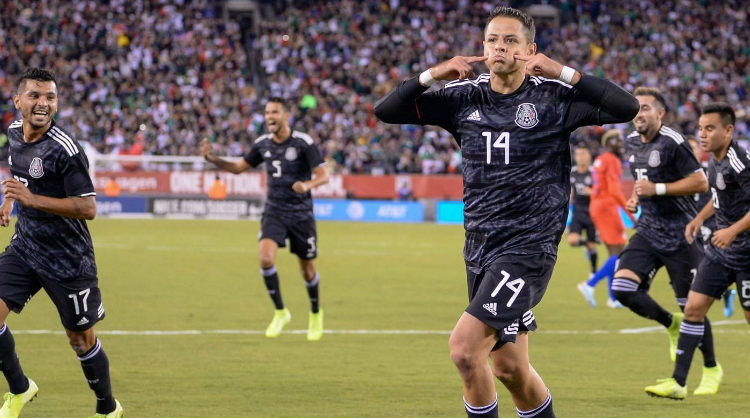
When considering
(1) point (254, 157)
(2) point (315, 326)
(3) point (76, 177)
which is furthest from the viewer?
(1) point (254, 157)

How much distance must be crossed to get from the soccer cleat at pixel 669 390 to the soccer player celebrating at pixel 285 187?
4858mm

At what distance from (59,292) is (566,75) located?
3775mm

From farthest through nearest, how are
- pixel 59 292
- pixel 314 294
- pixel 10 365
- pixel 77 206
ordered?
pixel 314 294
pixel 10 365
pixel 59 292
pixel 77 206

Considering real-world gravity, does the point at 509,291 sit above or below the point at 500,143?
below

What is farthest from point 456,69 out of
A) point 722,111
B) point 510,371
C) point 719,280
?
point 719,280

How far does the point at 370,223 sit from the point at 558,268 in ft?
43.5

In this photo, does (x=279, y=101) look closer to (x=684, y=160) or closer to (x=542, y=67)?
(x=684, y=160)

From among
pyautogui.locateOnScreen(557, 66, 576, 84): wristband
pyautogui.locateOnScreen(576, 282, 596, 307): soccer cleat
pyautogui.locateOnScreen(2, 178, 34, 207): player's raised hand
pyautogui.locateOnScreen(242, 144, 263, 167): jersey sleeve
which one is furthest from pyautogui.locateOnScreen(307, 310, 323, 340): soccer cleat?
pyautogui.locateOnScreen(557, 66, 576, 84): wristband

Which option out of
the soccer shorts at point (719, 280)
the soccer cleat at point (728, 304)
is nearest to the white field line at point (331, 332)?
the soccer cleat at point (728, 304)

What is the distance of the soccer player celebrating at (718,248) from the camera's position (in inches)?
337

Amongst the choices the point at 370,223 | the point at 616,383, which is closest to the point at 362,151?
the point at 370,223

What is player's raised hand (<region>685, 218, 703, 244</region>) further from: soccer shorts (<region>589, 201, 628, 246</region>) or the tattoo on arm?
soccer shorts (<region>589, 201, 628, 246</region>)

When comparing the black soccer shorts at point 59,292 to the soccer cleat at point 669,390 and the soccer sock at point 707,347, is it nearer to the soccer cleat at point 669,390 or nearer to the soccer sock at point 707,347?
the soccer cleat at point 669,390

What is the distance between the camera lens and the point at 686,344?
8.79 metres
